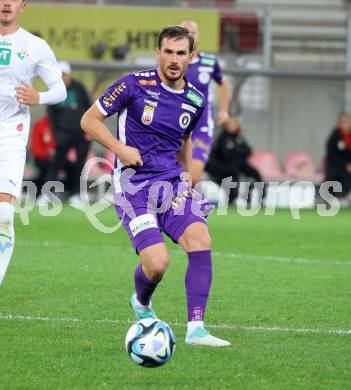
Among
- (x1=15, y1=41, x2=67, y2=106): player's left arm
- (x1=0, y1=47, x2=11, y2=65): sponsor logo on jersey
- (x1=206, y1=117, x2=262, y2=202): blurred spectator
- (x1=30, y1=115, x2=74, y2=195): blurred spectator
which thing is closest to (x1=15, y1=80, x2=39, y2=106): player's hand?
(x1=15, y1=41, x2=67, y2=106): player's left arm

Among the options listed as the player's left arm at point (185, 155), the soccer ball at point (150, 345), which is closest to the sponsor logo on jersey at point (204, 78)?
the player's left arm at point (185, 155)

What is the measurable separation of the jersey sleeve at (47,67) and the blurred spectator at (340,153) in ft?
42.5

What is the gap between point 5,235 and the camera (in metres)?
8.06

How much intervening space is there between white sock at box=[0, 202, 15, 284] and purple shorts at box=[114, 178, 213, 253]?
3.26ft

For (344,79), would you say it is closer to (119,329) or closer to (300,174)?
(300,174)

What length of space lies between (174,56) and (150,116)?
16.9 inches

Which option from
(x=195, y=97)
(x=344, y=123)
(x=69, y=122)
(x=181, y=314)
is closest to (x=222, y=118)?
(x=181, y=314)

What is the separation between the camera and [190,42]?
737 centimetres

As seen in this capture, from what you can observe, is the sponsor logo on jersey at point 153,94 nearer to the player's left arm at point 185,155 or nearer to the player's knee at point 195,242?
the player's left arm at point 185,155

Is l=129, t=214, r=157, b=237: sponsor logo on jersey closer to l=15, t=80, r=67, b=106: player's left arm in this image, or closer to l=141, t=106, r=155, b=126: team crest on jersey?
l=141, t=106, r=155, b=126: team crest on jersey

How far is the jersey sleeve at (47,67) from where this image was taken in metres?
8.37

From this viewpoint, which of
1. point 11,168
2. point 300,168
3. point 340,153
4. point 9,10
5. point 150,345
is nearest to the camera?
point 150,345

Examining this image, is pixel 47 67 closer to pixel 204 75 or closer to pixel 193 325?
pixel 193 325

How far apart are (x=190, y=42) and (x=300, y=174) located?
14401mm
